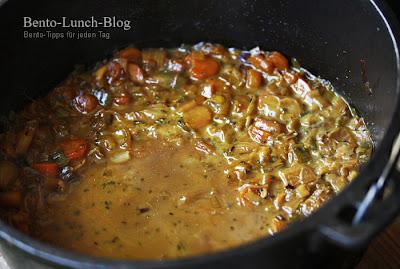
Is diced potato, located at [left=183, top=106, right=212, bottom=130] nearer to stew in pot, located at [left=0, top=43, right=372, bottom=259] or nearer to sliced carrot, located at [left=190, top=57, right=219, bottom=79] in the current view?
stew in pot, located at [left=0, top=43, right=372, bottom=259]

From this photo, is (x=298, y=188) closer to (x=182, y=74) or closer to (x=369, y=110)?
(x=369, y=110)

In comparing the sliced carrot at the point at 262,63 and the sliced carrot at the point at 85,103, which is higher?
the sliced carrot at the point at 262,63

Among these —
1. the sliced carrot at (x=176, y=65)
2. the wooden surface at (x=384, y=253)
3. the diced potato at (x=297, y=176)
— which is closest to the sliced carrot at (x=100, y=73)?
the sliced carrot at (x=176, y=65)

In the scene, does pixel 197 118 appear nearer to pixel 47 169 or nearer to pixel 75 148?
pixel 75 148

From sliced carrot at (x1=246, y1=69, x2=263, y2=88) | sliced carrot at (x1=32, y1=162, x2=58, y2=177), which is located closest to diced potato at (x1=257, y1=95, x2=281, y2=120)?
sliced carrot at (x1=246, y1=69, x2=263, y2=88)

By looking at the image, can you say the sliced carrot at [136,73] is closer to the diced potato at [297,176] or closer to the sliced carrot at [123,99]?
the sliced carrot at [123,99]
